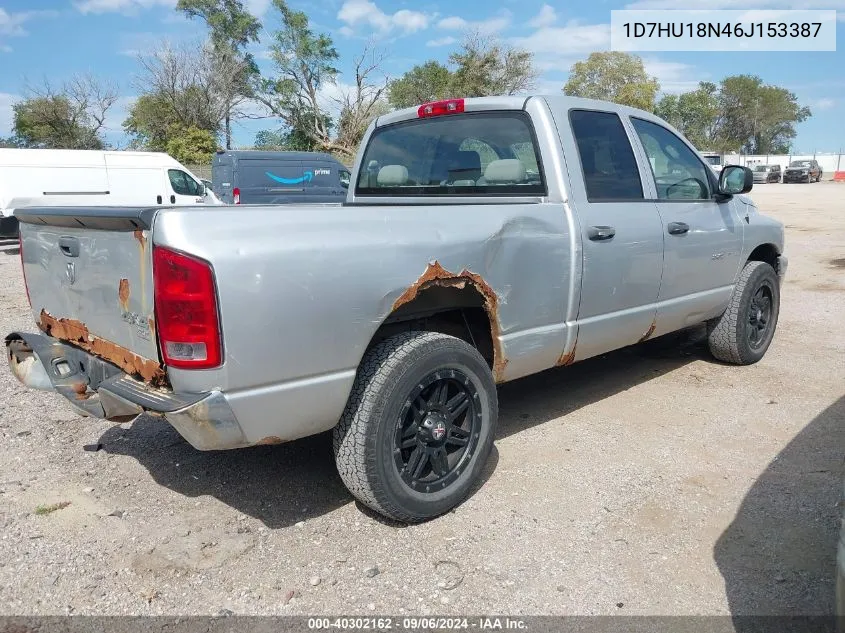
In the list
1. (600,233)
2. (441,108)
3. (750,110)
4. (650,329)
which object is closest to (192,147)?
(441,108)

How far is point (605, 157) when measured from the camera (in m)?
4.11

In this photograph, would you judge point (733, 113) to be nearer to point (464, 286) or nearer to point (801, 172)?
point (801, 172)

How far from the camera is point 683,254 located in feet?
14.7

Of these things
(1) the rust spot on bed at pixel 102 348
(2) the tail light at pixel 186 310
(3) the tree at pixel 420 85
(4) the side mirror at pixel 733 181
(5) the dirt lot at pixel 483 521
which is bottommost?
(5) the dirt lot at pixel 483 521

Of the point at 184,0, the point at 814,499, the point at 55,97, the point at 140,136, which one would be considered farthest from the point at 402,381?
the point at 184,0

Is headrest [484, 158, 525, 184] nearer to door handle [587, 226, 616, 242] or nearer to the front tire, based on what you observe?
door handle [587, 226, 616, 242]

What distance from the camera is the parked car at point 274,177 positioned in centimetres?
1891

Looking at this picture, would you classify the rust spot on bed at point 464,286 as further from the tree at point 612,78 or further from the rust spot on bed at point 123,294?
the tree at point 612,78

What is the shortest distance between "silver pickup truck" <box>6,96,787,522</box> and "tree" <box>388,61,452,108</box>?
41.8m

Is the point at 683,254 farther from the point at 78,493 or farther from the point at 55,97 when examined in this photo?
the point at 55,97

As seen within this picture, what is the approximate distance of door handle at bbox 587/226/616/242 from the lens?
3.73m

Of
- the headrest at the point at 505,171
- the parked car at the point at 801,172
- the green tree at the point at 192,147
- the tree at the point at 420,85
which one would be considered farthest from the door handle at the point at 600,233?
the parked car at the point at 801,172

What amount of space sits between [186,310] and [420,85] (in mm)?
46024

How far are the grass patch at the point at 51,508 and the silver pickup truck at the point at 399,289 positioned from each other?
1.87 ft
